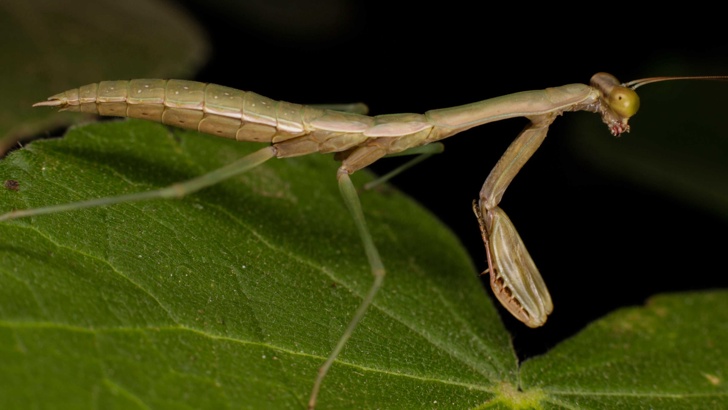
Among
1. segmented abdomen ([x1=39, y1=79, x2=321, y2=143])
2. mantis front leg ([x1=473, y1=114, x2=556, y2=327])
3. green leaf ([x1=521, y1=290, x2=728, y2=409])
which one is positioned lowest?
green leaf ([x1=521, y1=290, x2=728, y2=409])

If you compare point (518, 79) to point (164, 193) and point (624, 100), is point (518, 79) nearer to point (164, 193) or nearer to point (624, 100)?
point (624, 100)

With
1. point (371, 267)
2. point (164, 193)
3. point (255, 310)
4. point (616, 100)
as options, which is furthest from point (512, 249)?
point (164, 193)

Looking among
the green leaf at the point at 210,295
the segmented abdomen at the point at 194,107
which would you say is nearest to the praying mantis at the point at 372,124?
the segmented abdomen at the point at 194,107

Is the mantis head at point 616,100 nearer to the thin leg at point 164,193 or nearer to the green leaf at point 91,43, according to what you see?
the thin leg at point 164,193

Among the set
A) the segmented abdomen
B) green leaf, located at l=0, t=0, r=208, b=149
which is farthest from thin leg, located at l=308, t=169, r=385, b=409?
green leaf, located at l=0, t=0, r=208, b=149

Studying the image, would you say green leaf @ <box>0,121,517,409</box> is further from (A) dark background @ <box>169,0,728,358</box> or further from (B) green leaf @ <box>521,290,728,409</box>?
(A) dark background @ <box>169,0,728,358</box>

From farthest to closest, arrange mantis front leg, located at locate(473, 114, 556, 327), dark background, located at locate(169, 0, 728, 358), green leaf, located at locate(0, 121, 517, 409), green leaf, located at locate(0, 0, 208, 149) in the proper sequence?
dark background, located at locate(169, 0, 728, 358) < green leaf, located at locate(0, 0, 208, 149) < mantis front leg, located at locate(473, 114, 556, 327) < green leaf, located at locate(0, 121, 517, 409)

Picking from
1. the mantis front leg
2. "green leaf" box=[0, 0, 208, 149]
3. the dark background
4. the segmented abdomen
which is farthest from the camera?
the dark background
